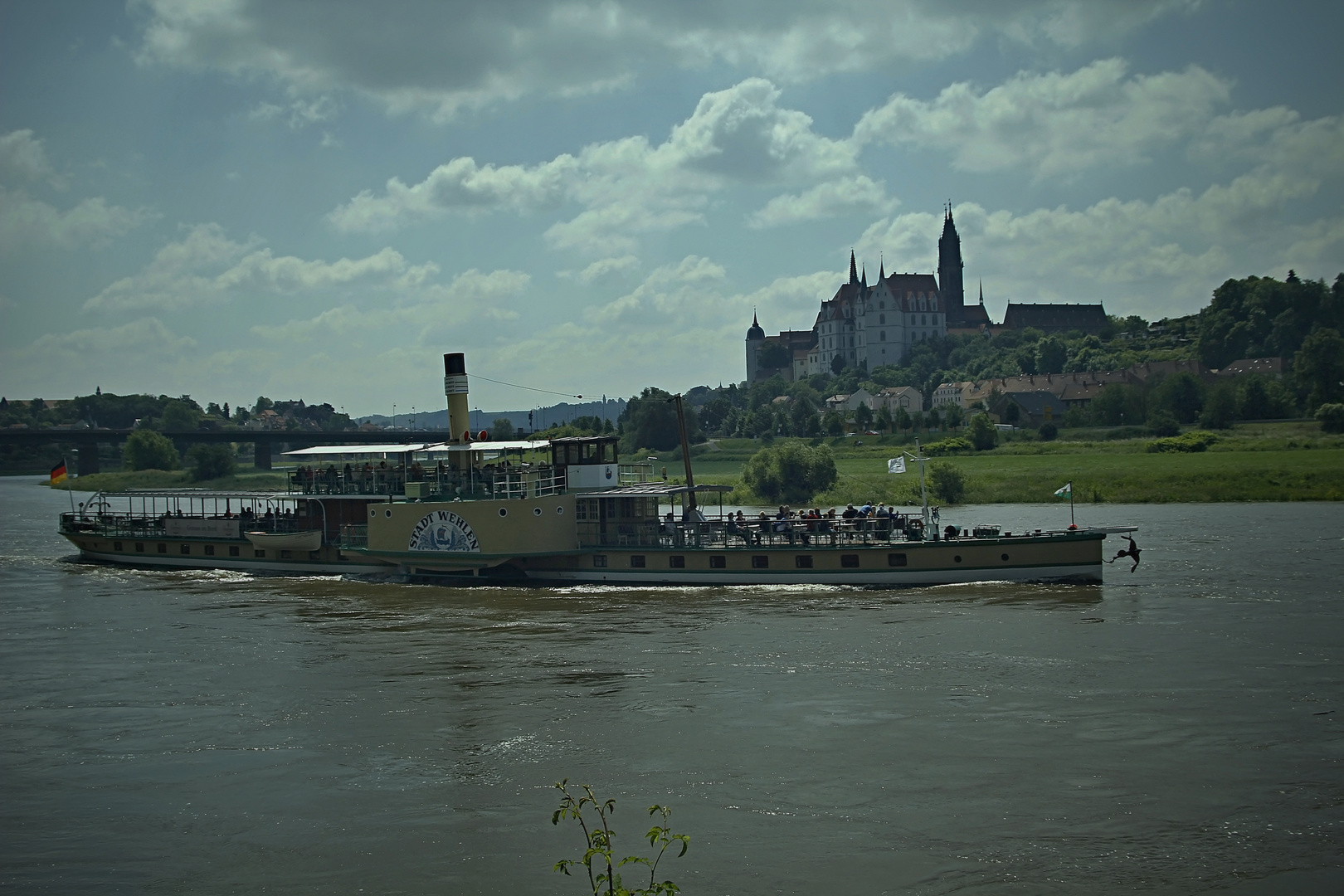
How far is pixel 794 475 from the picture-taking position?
8669 cm

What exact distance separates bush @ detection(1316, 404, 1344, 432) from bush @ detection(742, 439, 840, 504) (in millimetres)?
39198

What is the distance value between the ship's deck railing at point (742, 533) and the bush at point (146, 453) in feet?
355

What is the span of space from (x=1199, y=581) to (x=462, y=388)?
27832 mm

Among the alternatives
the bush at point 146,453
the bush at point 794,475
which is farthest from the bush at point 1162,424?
the bush at point 146,453

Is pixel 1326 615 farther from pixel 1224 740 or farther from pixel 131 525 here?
pixel 131 525

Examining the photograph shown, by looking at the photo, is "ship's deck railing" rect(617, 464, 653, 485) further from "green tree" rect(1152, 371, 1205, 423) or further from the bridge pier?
the bridge pier

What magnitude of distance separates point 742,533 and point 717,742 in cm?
2050

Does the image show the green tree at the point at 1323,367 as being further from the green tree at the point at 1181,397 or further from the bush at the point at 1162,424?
the bush at the point at 1162,424

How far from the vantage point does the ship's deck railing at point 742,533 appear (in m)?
41.8

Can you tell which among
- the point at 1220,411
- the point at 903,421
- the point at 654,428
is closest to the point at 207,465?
the point at 654,428

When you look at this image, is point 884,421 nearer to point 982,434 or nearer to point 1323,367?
point 982,434

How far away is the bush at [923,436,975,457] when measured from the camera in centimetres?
10575

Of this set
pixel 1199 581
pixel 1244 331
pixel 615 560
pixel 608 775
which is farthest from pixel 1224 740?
pixel 1244 331

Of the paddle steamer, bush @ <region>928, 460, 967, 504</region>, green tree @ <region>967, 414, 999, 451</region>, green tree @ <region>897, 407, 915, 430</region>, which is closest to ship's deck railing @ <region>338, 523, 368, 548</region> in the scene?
the paddle steamer
